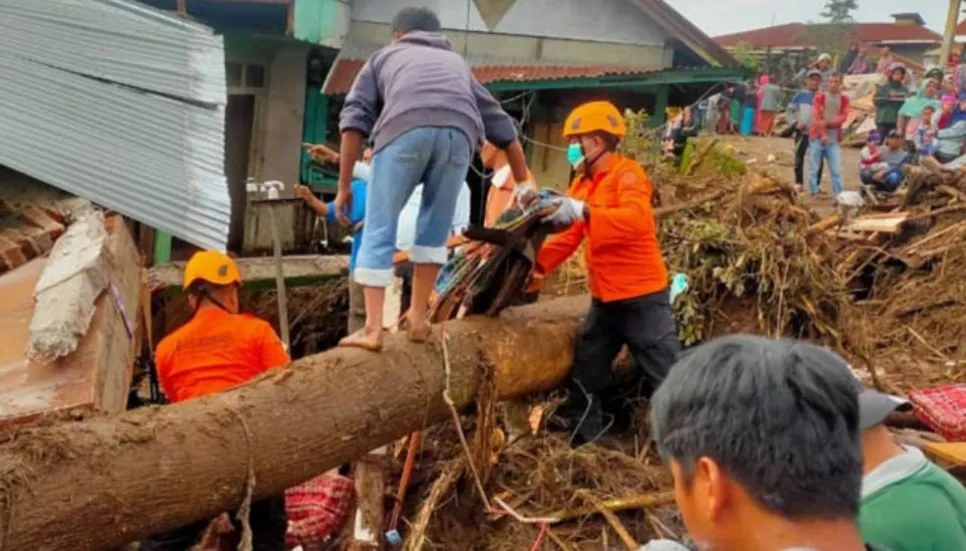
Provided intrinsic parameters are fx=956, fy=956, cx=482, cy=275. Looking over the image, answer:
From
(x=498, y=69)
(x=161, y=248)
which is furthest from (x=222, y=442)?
(x=498, y=69)

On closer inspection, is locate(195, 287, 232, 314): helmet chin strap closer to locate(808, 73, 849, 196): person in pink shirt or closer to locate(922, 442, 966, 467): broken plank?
locate(922, 442, 966, 467): broken plank

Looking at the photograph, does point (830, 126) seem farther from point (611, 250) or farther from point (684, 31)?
point (611, 250)

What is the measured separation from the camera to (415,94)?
425 centimetres

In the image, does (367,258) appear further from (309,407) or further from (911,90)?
(911,90)

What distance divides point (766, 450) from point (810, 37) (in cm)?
4353

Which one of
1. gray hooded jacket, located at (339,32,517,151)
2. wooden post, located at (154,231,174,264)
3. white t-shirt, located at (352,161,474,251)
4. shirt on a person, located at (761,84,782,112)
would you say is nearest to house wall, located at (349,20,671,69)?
wooden post, located at (154,231,174,264)

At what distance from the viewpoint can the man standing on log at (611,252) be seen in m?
5.06

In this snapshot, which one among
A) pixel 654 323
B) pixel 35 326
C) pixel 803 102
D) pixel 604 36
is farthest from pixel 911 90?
pixel 35 326

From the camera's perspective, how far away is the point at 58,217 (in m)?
5.31

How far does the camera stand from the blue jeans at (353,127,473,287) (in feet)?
13.8

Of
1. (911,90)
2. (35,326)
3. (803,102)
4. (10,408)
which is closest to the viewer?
(10,408)

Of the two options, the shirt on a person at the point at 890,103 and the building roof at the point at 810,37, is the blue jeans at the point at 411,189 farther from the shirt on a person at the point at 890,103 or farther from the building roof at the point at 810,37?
the building roof at the point at 810,37

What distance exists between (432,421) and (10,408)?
1930mm

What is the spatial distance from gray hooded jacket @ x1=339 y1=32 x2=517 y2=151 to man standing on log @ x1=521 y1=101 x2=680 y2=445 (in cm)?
71
